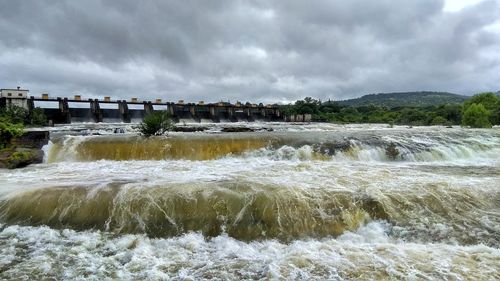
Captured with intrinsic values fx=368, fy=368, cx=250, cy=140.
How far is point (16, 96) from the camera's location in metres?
45.3

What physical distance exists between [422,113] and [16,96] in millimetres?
55880

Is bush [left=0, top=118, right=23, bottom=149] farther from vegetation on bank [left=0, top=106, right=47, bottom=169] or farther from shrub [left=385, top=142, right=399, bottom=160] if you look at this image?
shrub [left=385, top=142, right=399, bottom=160]

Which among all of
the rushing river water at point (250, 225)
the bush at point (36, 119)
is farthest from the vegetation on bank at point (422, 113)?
the bush at point (36, 119)

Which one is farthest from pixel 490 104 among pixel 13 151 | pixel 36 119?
pixel 36 119

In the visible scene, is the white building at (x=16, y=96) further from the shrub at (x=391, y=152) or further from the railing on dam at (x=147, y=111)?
the shrub at (x=391, y=152)

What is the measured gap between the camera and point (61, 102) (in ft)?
153

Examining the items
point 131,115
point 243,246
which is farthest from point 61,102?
point 243,246

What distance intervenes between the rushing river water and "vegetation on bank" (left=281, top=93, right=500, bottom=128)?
35693 millimetres

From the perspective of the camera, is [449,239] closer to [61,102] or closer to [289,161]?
[289,161]

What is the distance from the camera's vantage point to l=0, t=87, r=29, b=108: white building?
145ft

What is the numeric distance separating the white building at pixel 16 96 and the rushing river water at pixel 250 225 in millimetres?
38551

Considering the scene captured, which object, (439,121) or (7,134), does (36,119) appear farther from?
(439,121)

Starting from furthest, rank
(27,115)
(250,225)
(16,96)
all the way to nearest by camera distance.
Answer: (16,96) → (27,115) → (250,225)

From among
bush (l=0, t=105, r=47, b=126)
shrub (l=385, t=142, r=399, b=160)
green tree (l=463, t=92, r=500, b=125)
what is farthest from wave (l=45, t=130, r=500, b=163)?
green tree (l=463, t=92, r=500, b=125)
